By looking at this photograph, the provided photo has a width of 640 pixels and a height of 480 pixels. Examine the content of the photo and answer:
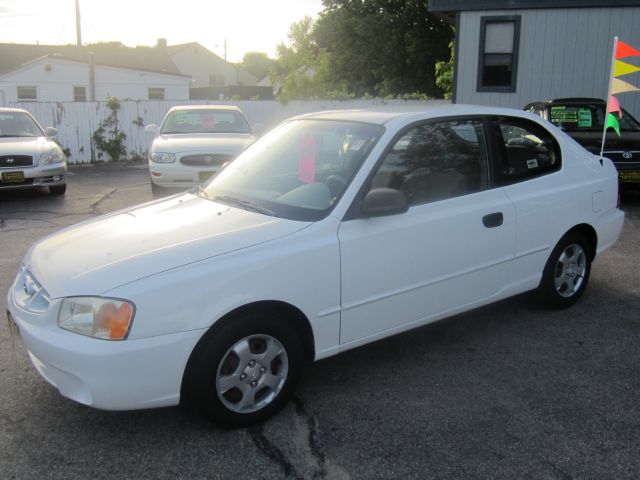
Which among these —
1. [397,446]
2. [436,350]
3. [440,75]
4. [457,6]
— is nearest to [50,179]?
[436,350]

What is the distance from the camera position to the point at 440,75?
30.2 metres

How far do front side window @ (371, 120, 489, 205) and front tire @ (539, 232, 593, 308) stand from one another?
0.98m

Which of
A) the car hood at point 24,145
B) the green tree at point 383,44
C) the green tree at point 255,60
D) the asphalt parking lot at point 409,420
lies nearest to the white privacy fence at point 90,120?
the car hood at point 24,145

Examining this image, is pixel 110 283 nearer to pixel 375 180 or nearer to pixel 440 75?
pixel 375 180

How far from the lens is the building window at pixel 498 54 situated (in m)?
14.6

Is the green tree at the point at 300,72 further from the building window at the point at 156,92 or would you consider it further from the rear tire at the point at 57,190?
the rear tire at the point at 57,190

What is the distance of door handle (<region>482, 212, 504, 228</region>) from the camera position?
4.01 m

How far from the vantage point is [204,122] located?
10844 millimetres

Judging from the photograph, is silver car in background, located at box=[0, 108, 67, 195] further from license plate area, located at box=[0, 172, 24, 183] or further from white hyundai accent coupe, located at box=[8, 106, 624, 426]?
white hyundai accent coupe, located at box=[8, 106, 624, 426]

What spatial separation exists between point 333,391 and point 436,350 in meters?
0.92

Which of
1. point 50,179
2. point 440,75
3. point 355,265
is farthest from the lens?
point 440,75

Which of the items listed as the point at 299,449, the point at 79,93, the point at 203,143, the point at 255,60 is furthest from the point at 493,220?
the point at 255,60

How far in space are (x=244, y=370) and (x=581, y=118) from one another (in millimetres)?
8797

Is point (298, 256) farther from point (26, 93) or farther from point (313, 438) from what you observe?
point (26, 93)
